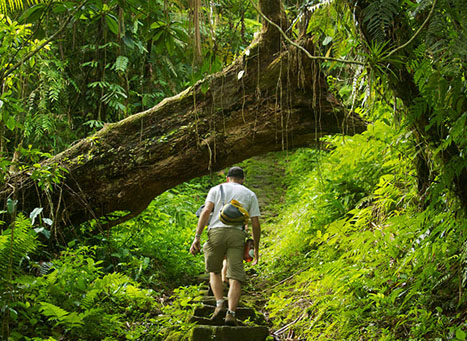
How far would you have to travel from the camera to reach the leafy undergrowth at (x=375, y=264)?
3.56m

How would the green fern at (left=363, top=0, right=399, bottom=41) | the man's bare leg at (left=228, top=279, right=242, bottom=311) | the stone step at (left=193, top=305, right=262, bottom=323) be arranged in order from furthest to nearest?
the stone step at (left=193, top=305, right=262, bottom=323) → the man's bare leg at (left=228, top=279, right=242, bottom=311) → the green fern at (left=363, top=0, right=399, bottom=41)

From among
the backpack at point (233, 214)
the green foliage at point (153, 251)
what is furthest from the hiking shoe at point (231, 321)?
the green foliage at point (153, 251)

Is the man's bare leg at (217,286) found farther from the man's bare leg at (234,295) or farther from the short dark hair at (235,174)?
the short dark hair at (235,174)

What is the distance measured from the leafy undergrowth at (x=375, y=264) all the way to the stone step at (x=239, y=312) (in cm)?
23

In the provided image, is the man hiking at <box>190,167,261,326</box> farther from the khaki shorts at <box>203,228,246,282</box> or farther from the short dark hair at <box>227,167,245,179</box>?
the short dark hair at <box>227,167,245,179</box>

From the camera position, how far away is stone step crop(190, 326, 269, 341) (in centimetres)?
461

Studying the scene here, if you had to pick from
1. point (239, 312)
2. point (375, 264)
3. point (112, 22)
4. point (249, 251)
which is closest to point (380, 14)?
point (112, 22)

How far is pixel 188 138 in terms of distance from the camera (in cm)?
601

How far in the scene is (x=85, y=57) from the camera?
373 inches

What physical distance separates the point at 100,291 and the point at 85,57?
19.2 feet

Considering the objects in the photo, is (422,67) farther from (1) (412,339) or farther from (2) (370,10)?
(1) (412,339)

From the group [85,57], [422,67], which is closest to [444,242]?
[422,67]

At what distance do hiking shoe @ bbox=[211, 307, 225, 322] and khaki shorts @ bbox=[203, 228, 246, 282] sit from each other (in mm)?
388

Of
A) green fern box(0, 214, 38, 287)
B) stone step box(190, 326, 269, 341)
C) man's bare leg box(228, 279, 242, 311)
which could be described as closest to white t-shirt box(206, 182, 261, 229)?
man's bare leg box(228, 279, 242, 311)
